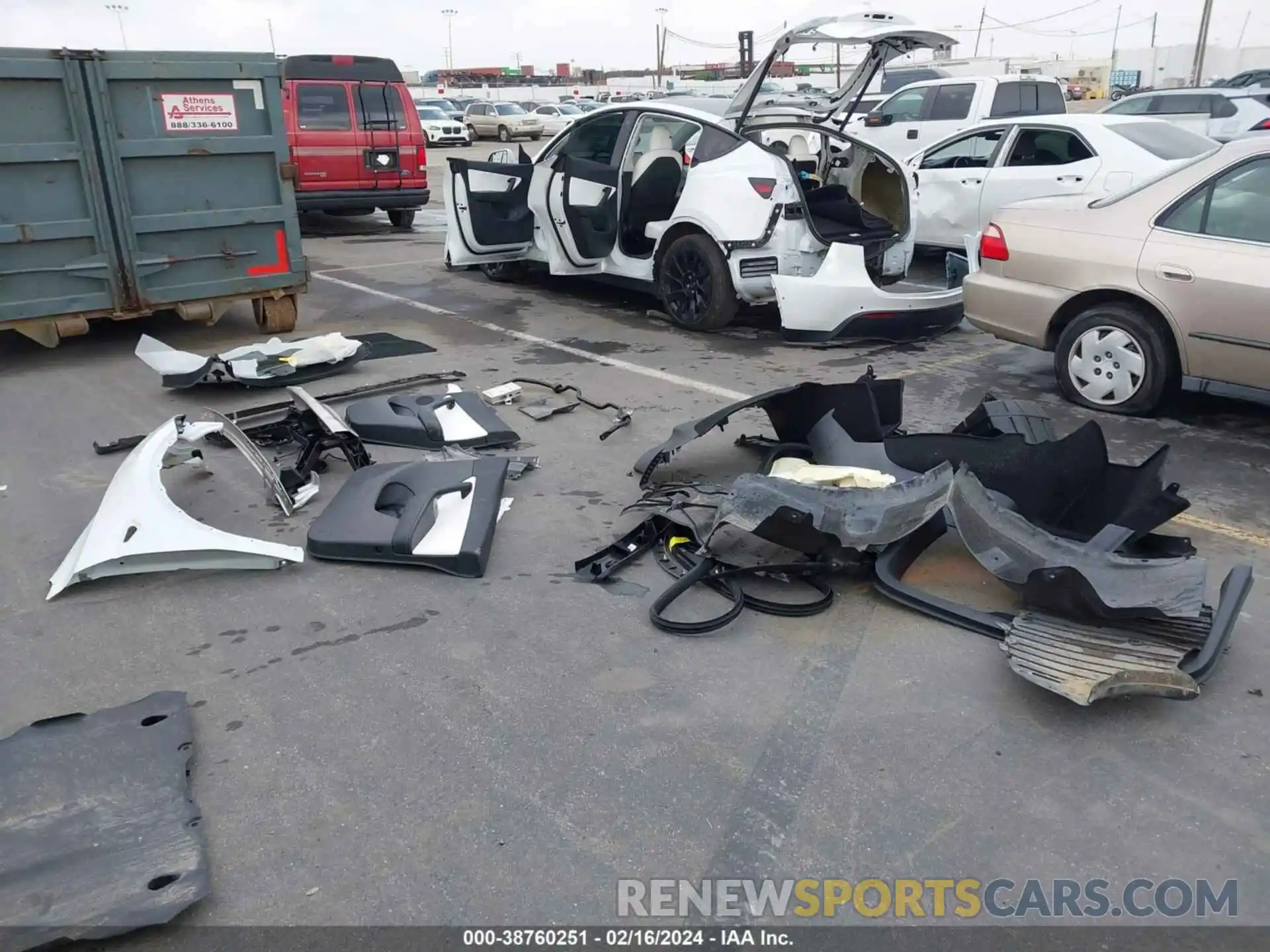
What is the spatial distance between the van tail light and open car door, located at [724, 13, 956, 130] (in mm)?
1806

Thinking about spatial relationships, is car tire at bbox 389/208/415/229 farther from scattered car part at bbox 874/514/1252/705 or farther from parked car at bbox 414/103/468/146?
parked car at bbox 414/103/468/146

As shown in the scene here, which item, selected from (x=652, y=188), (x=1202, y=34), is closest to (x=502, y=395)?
(x=652, y=188)

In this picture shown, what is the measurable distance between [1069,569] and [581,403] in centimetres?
352

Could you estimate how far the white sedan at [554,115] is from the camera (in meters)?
37.3

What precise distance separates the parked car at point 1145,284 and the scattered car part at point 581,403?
251 centimetres

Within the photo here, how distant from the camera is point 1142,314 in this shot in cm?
550

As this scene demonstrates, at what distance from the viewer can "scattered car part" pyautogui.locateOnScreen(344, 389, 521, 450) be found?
5.31 metres

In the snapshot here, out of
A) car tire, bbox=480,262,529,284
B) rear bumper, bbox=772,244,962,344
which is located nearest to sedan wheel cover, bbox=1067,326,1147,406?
rear bumper, bbox=772,244,962,344

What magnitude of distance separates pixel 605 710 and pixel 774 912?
0.90 meters

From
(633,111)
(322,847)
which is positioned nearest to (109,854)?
(322,847)

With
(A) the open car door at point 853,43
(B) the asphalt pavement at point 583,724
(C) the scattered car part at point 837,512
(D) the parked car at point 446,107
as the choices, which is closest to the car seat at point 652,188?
(A) the open car door at point 853,43

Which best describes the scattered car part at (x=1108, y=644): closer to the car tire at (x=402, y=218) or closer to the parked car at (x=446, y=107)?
the car tire at (x=402, y=218)

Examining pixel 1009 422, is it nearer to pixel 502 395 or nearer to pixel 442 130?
pixel 502 395

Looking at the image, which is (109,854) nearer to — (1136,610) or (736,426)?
(1136,610)
